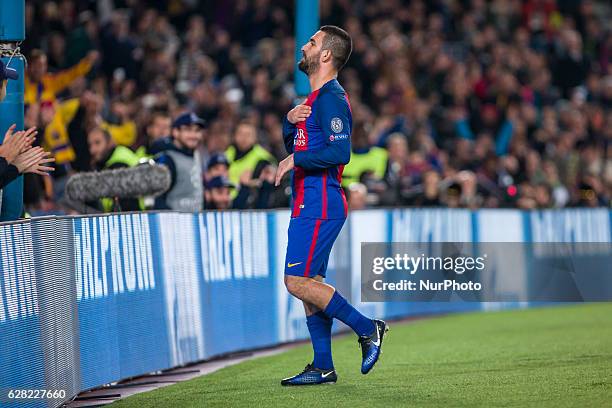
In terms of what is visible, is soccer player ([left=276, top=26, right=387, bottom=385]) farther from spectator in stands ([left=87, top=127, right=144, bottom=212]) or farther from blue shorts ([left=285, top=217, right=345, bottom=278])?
spectator in stands ([left=87, top=127, right=144, bottom=212])

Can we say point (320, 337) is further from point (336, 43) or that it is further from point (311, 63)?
point (336, 43)

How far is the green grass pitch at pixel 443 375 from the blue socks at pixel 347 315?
404 millimetres

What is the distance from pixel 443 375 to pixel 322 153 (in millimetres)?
2028

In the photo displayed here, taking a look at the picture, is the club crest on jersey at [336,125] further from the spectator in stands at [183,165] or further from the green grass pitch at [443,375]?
the spectator in stands at [183,165]

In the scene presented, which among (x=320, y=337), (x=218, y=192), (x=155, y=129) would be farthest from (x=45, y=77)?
(x=320, y=337)

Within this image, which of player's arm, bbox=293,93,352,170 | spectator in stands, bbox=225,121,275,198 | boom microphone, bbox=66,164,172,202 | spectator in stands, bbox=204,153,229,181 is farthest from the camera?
spectator in stands, bbox=225,121,275,198

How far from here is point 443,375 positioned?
30.3 ft

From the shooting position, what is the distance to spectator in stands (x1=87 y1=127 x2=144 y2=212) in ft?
36.2

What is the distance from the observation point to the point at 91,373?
8.60 m

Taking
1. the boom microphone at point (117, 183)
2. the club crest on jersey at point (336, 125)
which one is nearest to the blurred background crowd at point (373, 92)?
the boom microphone at point (117, 183)

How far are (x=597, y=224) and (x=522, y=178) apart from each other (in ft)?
13.5

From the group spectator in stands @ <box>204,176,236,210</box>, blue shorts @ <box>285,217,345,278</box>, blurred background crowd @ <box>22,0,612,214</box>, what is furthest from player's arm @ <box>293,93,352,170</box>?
spectator in stands @ <box>204,176,236,210</box>

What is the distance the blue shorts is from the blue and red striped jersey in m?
0.06

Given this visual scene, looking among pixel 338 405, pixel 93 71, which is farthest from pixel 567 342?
pixel 93 71
